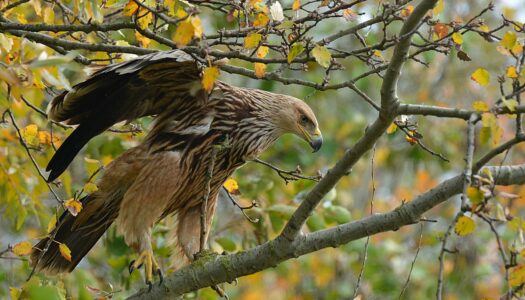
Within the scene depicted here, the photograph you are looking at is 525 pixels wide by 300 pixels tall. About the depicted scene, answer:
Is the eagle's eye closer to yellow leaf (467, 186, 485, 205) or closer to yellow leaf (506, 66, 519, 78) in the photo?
yellow leaf (506, 66, 519, 78)

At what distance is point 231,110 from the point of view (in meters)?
5.09

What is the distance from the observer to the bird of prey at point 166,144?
187 inches

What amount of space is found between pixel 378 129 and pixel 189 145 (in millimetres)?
1934

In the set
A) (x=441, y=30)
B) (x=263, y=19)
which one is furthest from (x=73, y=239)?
(x=441, y=30)

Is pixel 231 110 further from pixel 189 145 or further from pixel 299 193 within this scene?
pixel 299 193

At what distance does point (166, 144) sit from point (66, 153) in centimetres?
68

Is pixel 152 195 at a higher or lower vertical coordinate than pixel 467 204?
lower

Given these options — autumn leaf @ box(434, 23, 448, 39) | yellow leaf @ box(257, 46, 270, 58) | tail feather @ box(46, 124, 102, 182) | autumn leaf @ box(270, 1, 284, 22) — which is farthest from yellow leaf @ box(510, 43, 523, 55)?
tail feather @ box(46, 124, 102, 182)

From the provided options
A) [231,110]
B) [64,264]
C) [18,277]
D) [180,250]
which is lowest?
[18,277]

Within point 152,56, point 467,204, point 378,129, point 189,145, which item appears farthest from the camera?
point 189,145

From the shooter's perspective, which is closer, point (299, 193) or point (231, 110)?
point (231, 110)

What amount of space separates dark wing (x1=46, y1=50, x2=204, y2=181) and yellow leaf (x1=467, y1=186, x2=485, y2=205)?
205 centimetres

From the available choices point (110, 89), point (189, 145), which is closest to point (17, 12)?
point (110, 89)

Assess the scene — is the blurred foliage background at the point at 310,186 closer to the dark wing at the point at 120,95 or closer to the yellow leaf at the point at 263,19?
the dark wing at the point at 120,95
